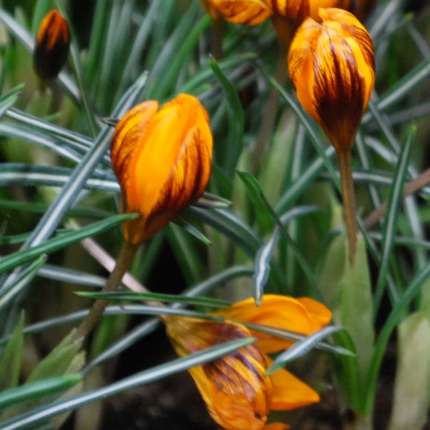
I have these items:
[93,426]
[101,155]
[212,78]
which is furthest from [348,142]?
[93,426]

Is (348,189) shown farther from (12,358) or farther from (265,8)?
(12,358)

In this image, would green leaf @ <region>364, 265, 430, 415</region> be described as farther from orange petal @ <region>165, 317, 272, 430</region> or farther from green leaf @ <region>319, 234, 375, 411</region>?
orange petal @ <region>165, 317, 272, 430</region>

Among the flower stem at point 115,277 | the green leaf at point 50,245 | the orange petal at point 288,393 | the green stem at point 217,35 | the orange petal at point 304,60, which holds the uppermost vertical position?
the orange petal at point 304,60

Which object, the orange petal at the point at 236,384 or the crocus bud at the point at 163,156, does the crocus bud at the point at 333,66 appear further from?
the orange petal at the point at 236,384

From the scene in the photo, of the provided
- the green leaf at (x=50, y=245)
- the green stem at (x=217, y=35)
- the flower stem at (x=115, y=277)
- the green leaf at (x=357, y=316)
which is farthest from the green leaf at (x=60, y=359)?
the green stem at (x=217, y=35)

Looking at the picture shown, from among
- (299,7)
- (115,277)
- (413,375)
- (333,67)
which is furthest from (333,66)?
(413,375)

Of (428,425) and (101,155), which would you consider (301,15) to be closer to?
(101,155)

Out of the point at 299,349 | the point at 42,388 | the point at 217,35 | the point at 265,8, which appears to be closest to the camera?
the point at 42,388
